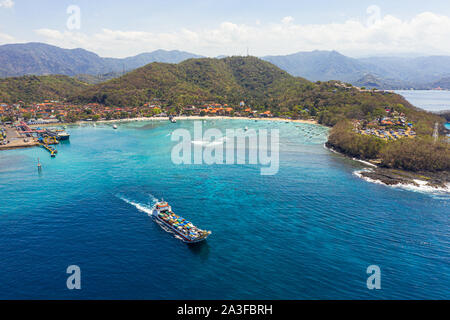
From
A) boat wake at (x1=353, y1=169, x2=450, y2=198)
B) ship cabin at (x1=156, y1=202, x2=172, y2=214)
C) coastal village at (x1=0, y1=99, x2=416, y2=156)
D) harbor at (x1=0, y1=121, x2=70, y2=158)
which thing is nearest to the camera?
ship cabin at (x1=156, y1=202, x2=172, y2=214)

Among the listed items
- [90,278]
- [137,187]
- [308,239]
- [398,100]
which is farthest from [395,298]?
[398,100]

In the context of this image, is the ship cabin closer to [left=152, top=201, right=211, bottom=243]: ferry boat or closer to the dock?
[left=152, top=201, right=211, bottom=243]: ferry boat

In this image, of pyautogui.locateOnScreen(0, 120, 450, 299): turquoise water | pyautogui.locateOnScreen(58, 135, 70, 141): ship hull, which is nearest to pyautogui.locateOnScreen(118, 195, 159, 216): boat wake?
pyautogui.locateOnScreen(0, 120, 450, 299): turquoise water

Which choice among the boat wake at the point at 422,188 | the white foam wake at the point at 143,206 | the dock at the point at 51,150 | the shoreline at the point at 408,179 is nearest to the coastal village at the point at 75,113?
the dock at the point at 51,150

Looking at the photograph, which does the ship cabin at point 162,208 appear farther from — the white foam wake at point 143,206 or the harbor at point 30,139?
the harbor at point 30,139

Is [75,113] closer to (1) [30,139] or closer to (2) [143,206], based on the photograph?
(1) [30,139]
